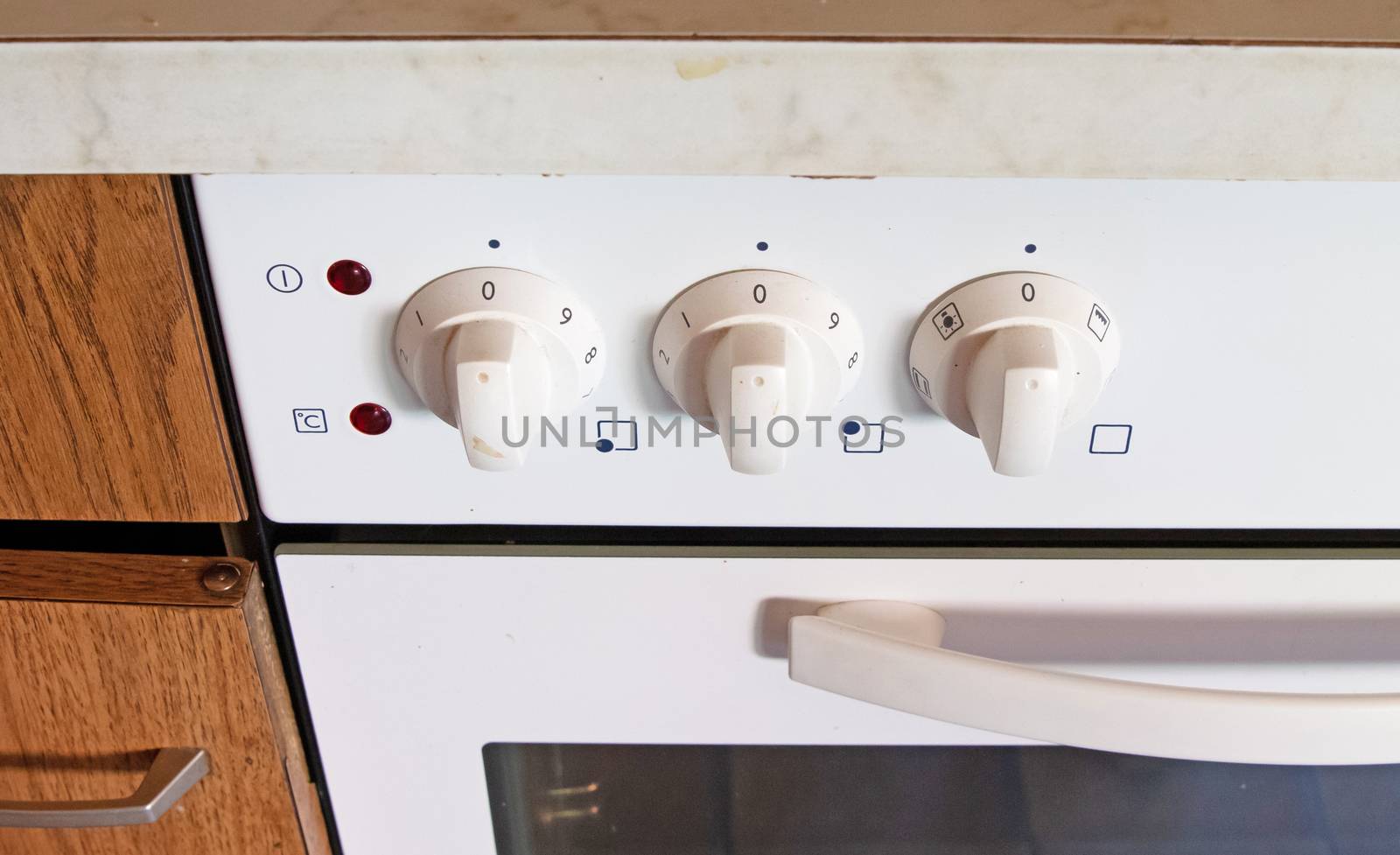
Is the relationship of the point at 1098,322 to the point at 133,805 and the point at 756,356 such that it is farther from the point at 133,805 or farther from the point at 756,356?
the point at 133,805

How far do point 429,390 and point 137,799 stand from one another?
22 cm

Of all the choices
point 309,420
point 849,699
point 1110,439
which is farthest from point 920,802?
point 309,420

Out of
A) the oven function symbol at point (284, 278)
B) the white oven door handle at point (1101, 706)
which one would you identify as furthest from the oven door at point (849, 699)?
the oven function symbol at point (284, 278)

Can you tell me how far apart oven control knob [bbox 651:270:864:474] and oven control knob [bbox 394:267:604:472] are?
0.03 meters

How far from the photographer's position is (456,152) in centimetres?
24

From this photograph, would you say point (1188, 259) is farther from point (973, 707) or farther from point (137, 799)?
point (137, 799)

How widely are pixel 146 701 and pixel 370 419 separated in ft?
0.52

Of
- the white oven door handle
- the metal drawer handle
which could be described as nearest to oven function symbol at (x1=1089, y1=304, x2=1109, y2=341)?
the white oven door handle

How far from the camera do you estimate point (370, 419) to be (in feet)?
1.05

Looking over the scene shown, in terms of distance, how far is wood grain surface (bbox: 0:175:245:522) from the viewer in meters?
0.28

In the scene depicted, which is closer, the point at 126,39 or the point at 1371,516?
the point at 126,39

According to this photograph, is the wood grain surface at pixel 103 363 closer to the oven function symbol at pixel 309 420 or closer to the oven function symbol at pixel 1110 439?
the oven function symbol at pixel 309 420

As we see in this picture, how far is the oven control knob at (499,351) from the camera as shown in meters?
0.26

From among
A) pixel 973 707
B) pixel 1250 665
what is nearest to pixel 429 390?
pixel 973 707
